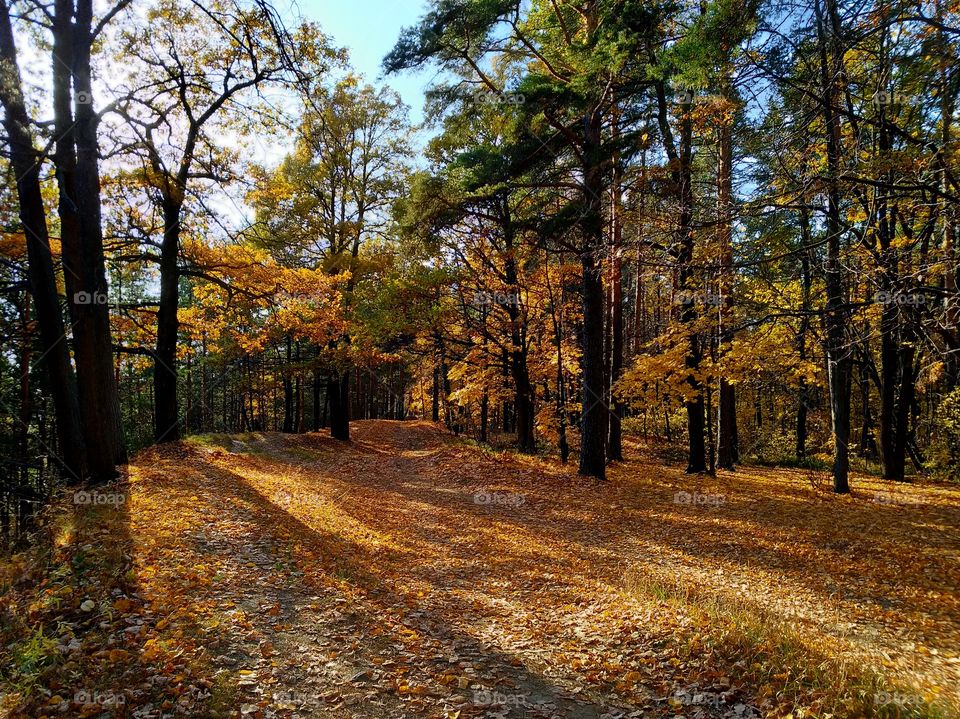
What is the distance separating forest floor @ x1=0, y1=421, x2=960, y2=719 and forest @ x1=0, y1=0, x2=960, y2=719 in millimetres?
48

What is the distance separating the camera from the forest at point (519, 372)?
4.27 meters

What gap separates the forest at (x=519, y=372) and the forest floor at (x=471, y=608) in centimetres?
5

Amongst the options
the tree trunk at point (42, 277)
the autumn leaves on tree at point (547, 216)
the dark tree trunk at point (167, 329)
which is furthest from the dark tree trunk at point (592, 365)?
the tree trunk at point (42, 277)

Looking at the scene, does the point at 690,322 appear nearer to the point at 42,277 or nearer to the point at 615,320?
the point at 615,320

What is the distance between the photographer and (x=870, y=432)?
68.5 ft

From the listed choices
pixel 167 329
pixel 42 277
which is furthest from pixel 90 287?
pixel 167 329

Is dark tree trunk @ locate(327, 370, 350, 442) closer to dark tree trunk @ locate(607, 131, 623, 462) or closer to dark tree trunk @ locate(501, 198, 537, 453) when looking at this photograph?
dark tree trunk @ locate(501, 198, 537, 453)

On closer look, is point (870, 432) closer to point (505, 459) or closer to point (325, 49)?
point (505, 459)

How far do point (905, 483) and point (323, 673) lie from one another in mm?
15891

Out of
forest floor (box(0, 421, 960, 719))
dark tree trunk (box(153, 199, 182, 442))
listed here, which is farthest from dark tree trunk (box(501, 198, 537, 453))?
dark tree trunk (box(153, 199, 182, 442))

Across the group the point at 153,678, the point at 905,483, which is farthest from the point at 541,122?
the point at 905,483

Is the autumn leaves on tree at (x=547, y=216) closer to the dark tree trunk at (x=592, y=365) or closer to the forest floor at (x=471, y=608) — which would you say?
the dark tree trunk at (x=592, y=365)

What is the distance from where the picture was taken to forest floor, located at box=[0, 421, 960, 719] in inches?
148

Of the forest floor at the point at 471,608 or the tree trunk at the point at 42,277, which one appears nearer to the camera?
the forest floor at the point at 471,608
